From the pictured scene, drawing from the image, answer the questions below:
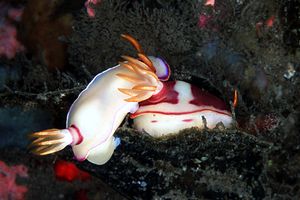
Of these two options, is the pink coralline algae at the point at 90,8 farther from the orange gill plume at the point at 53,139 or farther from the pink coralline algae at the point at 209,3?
the orange gill plume at the point at 53,139

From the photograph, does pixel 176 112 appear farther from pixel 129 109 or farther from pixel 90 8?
pixel 90 8

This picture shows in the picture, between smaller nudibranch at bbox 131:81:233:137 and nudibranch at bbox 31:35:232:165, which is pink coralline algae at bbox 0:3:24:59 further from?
smaller nudibranch at bbox 131:81:233:137

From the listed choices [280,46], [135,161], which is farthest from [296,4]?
[135,161]

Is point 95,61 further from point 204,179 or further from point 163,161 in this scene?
point 204,179

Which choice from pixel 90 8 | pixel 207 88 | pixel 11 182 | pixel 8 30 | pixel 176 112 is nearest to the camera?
pixel 176 112

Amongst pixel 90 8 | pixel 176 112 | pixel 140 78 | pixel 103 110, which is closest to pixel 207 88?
pixel 176 112

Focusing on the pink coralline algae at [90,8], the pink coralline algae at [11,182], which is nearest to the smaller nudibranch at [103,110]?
the pink coralline algae at [90,8]

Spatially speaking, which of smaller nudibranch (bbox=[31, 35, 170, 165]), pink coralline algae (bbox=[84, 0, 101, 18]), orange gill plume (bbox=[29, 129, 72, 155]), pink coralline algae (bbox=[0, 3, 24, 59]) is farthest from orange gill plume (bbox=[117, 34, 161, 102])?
pink coralline algae (bbox=[0, 3, 24, 59])
